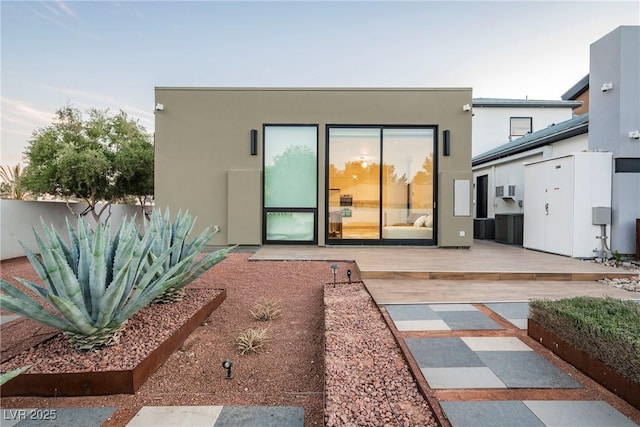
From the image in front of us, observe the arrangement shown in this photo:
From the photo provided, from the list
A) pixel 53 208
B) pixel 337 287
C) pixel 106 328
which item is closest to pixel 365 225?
pixel 337 287

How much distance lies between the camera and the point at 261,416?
1831 mm

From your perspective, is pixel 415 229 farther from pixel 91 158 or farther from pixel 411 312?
pixel 91 158

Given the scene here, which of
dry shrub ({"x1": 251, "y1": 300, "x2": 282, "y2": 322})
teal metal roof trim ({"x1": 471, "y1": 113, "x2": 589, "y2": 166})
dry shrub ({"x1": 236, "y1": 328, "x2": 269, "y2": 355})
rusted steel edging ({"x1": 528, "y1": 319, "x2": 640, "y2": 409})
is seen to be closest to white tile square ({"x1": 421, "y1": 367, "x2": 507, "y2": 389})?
rusted steel edging ({"x1": 528, "y1": 319, "x2": 640, "y2": 409})

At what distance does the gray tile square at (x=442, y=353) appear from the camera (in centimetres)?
213

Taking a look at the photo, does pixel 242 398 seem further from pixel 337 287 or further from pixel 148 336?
pixel 337 287

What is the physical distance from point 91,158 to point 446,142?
9220 millimetres

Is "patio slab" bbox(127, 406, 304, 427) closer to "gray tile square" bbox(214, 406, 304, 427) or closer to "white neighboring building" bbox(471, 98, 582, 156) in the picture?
"gray tile square" bbox(214, 406, 304, 427)

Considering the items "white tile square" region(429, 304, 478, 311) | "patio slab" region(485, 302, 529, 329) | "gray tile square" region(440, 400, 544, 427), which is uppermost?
"patio slab" region(485, 302, 529, 329)

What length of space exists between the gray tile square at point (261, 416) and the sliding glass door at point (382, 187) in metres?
5.95

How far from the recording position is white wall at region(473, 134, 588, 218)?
798cm

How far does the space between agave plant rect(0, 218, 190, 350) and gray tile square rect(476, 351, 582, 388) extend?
8.29 feet

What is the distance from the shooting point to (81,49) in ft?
30.4

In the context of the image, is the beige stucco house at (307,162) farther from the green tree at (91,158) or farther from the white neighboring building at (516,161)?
the white neighboring building at (516,161)

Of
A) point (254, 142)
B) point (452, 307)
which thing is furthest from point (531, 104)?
point (452, 307)
